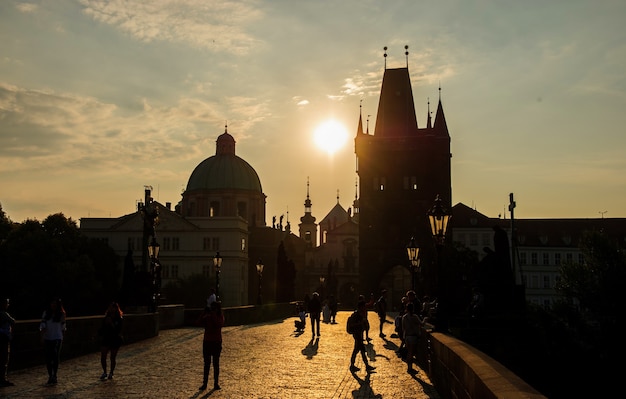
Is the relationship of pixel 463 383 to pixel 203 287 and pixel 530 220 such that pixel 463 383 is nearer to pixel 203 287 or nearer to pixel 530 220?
pixel 203 287

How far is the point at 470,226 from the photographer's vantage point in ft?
331

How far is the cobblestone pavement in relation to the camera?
14383mm

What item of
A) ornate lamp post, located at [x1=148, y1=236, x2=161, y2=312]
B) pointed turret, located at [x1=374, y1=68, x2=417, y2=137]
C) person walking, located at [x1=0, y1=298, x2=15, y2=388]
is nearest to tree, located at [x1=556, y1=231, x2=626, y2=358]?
ornate lamp post, located at [x1=148, y1=236, x2=161, y2=312]

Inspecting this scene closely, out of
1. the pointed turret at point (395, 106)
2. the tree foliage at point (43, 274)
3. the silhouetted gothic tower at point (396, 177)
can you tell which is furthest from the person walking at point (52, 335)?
the pointed turret at point (395, 106)

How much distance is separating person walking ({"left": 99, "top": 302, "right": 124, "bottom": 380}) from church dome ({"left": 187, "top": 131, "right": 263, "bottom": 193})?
88626 mm

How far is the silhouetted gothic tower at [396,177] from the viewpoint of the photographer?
83.1m

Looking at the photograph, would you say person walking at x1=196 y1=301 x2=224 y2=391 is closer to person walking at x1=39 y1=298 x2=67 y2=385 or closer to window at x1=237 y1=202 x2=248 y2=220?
person walking at x1=39 y1=298 x2=67 y2=385

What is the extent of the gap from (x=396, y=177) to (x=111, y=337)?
70.9m

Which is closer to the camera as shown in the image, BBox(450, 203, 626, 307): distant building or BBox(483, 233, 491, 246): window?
BBox(450, 203, 626, 307): distant building

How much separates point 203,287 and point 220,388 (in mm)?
71540

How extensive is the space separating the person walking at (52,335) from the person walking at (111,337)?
0.89m

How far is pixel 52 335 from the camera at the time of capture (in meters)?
15.9

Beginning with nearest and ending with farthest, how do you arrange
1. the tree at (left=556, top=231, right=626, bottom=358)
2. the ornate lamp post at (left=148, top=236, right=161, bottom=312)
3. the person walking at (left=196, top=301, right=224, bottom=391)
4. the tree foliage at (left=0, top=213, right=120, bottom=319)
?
the person walking at (left=196, top=301, right=224, bottom=391), the ornate lamp post at (left=148, top=236, right=161, bottom=312), the tree at (left=556, top=231, right=626, bottom=358), the tree foliage at (left=0, top=213, right=120, bottom=319)

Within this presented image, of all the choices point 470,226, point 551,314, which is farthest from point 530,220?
point 551,314
